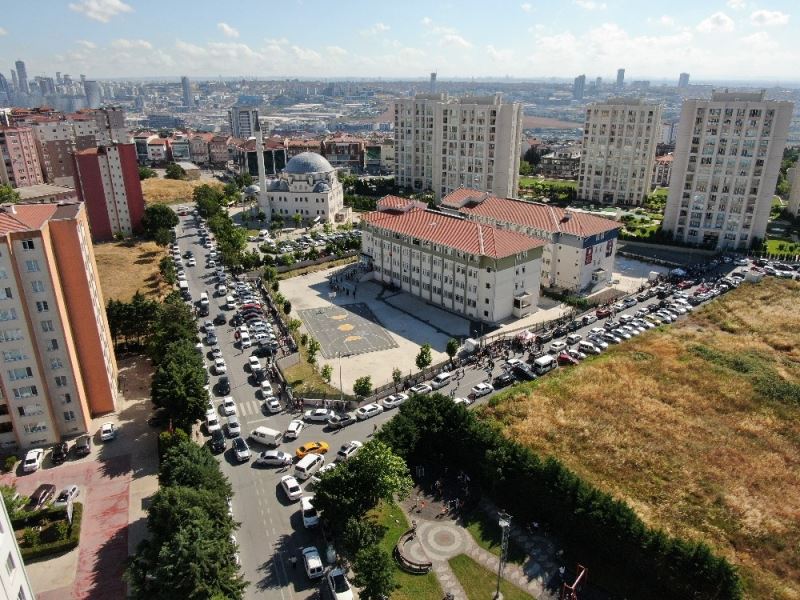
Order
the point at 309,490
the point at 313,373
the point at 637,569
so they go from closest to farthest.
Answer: the point at 637,569
the point at 309,490
the point at 313,373

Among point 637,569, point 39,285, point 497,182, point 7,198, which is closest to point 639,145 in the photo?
point 497,182

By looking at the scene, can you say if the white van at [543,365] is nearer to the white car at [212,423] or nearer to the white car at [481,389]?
the white car at [481,389]

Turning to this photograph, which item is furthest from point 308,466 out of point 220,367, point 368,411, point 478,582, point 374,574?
point 220,367

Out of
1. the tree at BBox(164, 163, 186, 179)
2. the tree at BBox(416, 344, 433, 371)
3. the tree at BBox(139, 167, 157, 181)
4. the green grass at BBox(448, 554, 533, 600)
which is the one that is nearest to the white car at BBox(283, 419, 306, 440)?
the tree at BBox(416, 344, 433, 371)

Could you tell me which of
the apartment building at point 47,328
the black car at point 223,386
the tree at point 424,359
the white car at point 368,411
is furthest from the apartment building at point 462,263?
the apartment building at point 47,328

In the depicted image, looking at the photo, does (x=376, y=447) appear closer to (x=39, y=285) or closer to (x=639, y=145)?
(x=39, y=285)
